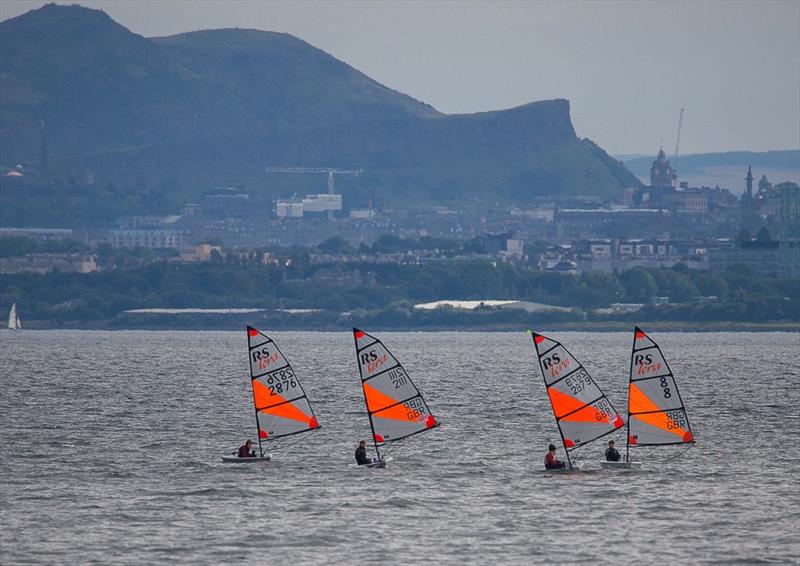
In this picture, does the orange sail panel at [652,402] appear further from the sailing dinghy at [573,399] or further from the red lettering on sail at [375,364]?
the red lettering on sail at [375,364]

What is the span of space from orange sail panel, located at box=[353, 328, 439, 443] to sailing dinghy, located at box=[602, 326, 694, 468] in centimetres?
803

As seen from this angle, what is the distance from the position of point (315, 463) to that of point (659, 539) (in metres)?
24.2

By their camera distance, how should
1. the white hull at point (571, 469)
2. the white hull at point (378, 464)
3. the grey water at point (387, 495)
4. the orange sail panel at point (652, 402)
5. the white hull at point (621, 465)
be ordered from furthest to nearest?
the white hull at point (378, 464) → the white hull at point (621, 465) → the white hull at point (571, 469) → the orange sail panel at point (652, 402) → the grey water at point (387, 495)

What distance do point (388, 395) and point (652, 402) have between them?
1048 centimetres

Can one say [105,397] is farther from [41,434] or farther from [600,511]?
[600,511]

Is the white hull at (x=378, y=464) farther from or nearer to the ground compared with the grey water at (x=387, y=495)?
farther from the ground

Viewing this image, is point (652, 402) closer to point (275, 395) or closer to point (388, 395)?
point (388, 395)

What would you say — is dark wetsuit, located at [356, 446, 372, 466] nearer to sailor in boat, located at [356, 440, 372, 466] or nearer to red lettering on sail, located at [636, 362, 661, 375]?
sailor in boat, located at [356, 440, 372, 466]

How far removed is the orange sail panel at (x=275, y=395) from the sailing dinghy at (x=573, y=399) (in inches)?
404

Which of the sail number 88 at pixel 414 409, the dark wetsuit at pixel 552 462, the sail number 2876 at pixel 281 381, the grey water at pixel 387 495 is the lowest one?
the grey water at pixel 387 495

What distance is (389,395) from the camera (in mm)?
84688

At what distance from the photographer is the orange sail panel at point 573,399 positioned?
8300 centimetres

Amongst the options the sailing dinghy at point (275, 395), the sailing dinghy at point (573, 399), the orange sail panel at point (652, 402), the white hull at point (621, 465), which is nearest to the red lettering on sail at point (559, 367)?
the sailing dinghy at point (573, 399)

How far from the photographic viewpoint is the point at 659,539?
7206 centimetres
